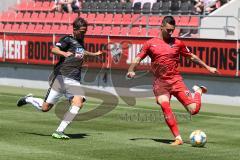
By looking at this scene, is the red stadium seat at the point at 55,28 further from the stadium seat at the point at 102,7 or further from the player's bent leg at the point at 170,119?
the player's bent leg at the point at 170,119

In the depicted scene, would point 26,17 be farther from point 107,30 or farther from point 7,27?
point 107,30

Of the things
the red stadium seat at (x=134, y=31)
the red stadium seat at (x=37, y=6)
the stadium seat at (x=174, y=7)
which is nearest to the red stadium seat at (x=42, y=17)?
the red stadium seat at (x=37, y=6)

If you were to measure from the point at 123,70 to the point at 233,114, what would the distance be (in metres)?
7.37

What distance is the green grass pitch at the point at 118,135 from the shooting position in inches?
463

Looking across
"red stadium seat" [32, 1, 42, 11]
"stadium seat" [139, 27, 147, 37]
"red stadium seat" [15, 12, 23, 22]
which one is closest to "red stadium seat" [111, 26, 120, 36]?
"stadium seat" [139, 27, 147, 37]

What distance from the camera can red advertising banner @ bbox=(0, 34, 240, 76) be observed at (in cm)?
2381

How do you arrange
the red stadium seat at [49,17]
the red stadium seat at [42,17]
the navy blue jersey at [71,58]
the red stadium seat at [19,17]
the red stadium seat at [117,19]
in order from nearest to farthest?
the navy blue jersey at [71,58], the red stadium seat at [117,19], the red stadium seat at [49,17], the red stadium seat at [42,17], the red stadium seat at [19,17]

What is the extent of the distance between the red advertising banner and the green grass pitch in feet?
8.71

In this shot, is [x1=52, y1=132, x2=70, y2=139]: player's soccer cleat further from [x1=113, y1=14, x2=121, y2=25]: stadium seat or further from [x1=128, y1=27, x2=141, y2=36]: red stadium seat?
[x1=113, y1=14, x2=121, y2=25]: stadium seat

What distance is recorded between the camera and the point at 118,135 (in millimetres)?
14562

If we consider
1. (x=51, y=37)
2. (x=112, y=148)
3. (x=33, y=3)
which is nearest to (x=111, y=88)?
(x=51, y=37)

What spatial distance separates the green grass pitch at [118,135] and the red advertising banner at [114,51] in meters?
2.65

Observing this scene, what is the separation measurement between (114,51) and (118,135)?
12955 mm

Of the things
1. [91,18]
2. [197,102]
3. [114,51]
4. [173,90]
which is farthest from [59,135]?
[91,18]
